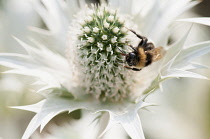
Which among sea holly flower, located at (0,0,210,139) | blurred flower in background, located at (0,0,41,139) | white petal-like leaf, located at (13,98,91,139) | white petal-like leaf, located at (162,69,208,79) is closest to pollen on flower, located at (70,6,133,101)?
sea holly flower, located at (0,0,210,139)

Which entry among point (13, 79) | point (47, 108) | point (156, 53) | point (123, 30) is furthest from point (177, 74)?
point (13, 79)

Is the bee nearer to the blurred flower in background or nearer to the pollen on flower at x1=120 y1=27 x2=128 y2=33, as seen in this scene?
the pollen on flower at x1=120 y1=27 x2=128 y2=33

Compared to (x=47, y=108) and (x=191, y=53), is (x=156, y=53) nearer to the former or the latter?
(x=191, y=53)

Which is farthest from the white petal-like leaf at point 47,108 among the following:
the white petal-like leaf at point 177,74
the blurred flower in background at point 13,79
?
the blurred flower in background at point 13,79

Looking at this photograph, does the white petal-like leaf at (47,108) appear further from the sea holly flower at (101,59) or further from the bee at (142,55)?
the bee at (142,55)

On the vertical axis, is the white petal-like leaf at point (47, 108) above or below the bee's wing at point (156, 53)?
below

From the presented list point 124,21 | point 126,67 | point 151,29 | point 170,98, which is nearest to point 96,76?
point 126,67

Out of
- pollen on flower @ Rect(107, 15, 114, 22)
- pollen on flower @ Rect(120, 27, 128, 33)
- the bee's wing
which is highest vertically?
pollen on flower @ Rect(107, 15, 114, 22)
